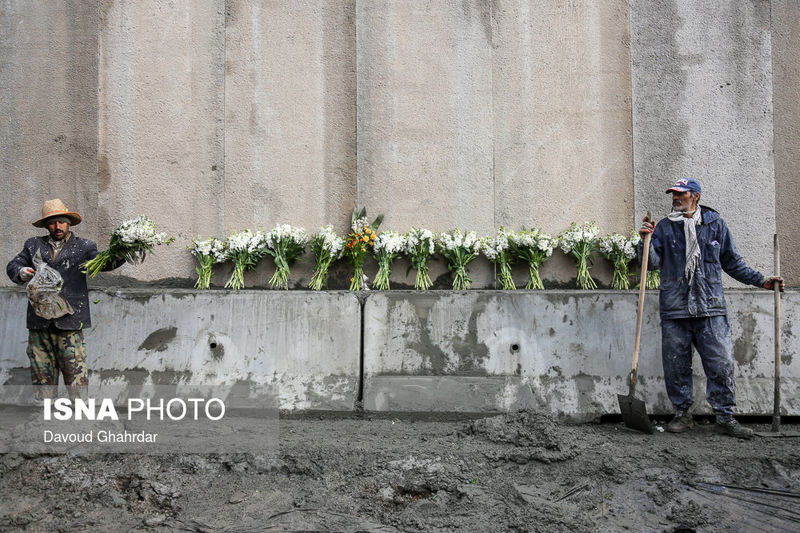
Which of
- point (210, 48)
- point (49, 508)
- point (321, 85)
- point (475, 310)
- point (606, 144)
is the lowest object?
point (49, 508)

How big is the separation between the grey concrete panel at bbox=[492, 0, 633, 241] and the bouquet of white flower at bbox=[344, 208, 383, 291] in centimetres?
168

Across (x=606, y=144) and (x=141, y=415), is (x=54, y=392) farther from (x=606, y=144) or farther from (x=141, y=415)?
(x=606, y=144)

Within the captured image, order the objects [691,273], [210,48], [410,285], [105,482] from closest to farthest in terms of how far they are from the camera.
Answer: [105,482]
[691,273]
[410,285]
[210,48]

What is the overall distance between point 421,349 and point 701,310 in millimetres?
2725

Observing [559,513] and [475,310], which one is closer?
[559,513]

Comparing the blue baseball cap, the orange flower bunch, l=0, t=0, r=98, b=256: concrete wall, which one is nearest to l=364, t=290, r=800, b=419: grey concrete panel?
the orange flower bunch

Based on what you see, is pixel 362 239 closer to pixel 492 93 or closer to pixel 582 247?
pixel 492 93

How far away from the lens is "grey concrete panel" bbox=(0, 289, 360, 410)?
20.4 feet

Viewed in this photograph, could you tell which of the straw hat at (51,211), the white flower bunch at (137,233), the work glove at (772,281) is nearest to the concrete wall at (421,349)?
the work glove at (772,281)

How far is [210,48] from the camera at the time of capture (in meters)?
7.80

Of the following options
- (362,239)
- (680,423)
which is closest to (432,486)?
(680,423)

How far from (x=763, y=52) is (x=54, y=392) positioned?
29.4 ft

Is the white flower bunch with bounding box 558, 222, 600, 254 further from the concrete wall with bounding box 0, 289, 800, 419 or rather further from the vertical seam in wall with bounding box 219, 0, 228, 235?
the vertical seam in wall with bounding box 219, 0, 228, 235

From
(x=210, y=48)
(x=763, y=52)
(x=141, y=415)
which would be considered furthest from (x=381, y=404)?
(x=763, y=52)
